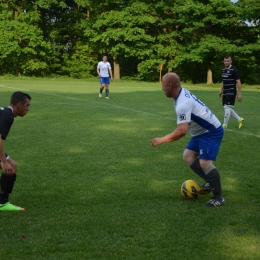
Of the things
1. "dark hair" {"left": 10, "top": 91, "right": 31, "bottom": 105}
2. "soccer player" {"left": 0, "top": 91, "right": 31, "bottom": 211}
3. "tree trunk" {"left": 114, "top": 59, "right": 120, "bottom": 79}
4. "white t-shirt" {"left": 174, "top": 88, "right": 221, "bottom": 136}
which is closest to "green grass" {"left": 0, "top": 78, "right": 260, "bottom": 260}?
"soccer player" {"left": 0, "top": 91, "right": 31, "bottom": 211}

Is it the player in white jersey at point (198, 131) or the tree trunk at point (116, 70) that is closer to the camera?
the player in white jersey at point (198, 131)

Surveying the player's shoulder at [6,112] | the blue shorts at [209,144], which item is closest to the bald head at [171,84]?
the blue shorts at [209,144]

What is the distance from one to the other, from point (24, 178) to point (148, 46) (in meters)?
46.8

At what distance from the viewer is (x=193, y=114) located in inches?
242

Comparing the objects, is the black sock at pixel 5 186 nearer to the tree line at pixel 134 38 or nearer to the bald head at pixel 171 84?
the bald head at pixel 171 84

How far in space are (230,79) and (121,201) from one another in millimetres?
8680

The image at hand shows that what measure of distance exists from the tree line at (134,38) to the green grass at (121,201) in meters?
36.1

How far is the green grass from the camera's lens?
16.0 ft

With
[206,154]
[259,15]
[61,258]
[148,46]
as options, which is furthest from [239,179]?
[148,46]

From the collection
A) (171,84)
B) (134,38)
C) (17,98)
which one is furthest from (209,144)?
(134,38)

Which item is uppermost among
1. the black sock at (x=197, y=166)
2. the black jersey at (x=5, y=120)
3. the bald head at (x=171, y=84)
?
the bald head at (x=171, y=84)

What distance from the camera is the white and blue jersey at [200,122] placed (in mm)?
5984

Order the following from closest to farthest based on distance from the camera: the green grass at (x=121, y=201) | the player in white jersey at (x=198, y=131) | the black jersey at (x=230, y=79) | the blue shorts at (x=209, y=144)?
the green grass at (x=121, y=201), the player in white jersey at (x=198, y=131), the blue shorts at (x=209, y=144), the black jersey at (x=230, y=79)

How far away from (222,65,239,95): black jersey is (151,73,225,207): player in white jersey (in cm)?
796
